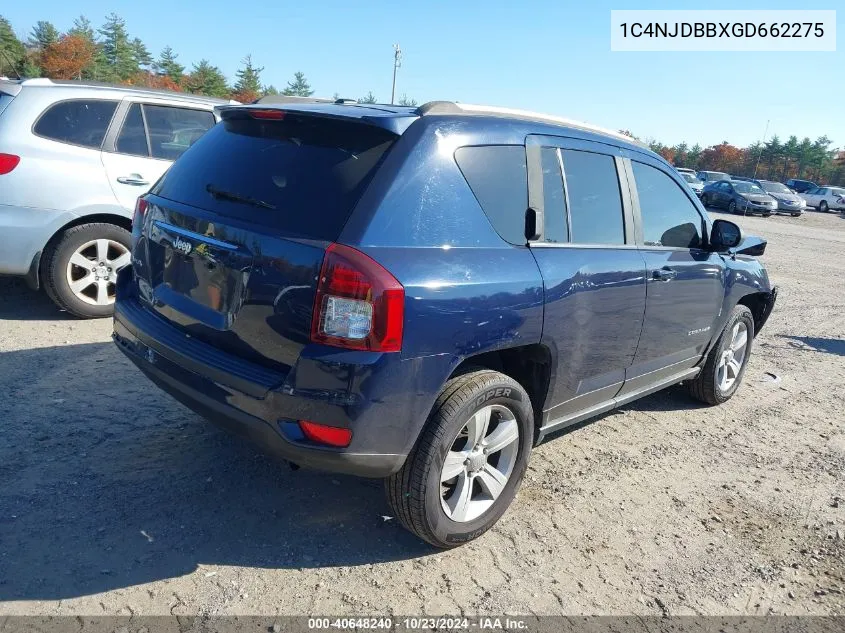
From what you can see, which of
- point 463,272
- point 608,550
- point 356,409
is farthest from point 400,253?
point 608,550

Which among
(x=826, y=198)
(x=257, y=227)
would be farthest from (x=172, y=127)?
(x=826, y=198)

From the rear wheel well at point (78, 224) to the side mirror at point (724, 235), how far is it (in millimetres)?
4675

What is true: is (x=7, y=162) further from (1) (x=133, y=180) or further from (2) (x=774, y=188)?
(2) (x=774, y=188)

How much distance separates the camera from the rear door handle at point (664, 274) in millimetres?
3809

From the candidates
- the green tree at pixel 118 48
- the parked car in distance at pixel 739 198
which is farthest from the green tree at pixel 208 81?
the parked car in distance at pixel 739 198

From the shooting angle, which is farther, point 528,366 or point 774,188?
point 774,188

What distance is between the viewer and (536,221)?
120 inches

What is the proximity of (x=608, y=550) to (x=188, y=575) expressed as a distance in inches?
74.5

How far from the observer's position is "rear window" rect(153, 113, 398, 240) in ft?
8.48

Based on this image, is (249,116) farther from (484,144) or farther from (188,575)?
(188,575)

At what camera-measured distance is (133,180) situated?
5.60 m

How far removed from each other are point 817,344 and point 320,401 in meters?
6.85

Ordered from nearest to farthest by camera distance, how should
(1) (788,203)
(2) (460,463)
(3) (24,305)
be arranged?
(2) (460,463), (3) (24,305), (1) (788,203)

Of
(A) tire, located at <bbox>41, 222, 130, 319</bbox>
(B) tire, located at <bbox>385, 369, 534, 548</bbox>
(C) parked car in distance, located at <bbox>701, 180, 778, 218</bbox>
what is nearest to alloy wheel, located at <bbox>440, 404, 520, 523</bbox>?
(B) tire, located at <bbox>385, 369, 534, 548</bbox>
